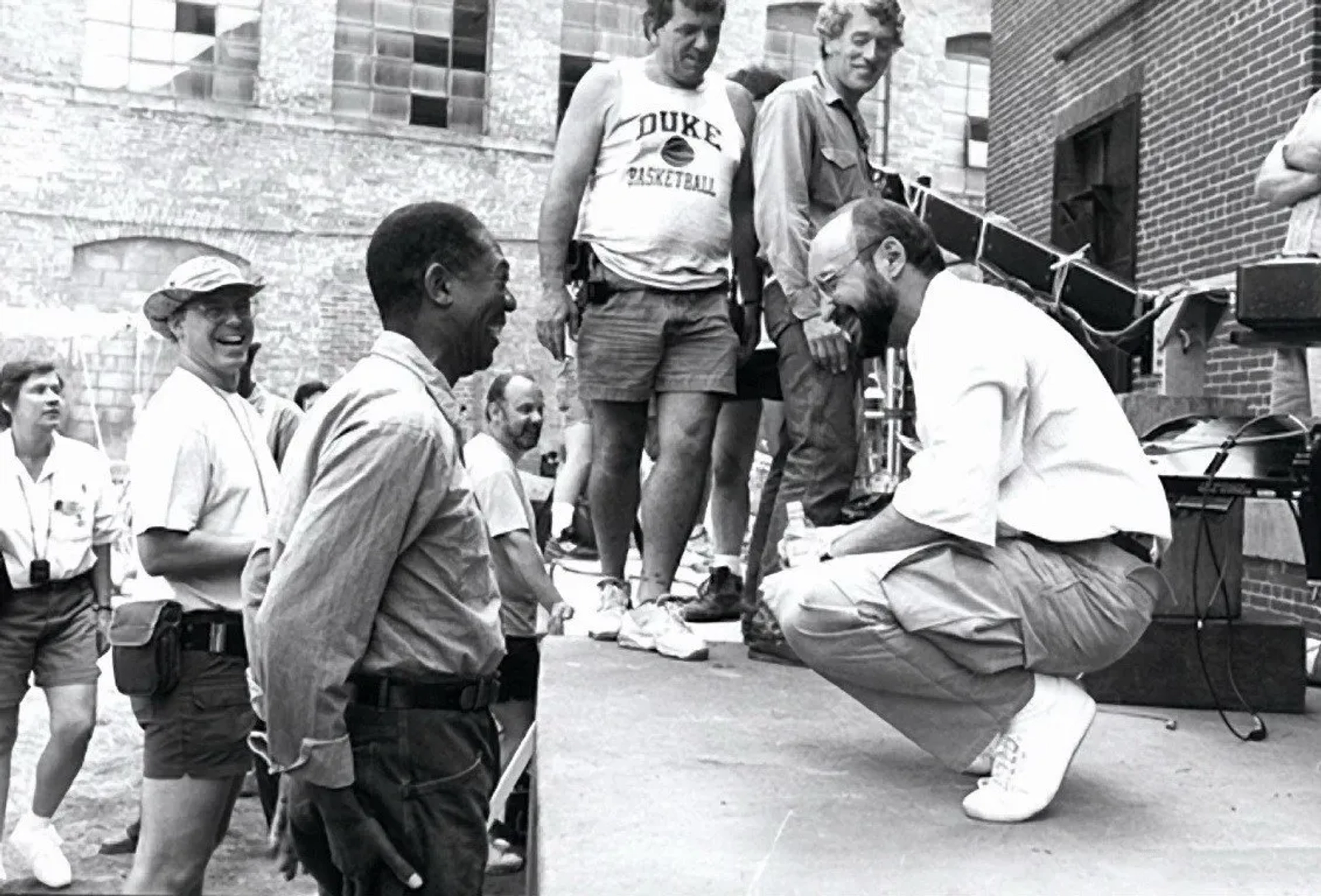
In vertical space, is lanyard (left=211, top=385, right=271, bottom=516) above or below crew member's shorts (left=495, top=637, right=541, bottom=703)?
above

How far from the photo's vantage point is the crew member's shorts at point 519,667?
211 inches

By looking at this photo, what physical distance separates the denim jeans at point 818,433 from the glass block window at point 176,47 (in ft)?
50.0

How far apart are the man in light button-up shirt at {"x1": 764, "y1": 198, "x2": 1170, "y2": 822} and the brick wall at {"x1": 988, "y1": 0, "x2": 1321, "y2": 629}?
5.42 meters

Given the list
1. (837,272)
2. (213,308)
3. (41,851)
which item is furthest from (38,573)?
(837,272)

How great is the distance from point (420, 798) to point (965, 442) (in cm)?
131

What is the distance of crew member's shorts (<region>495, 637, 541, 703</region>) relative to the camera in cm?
537

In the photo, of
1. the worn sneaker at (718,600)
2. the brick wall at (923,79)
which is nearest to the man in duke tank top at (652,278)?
the worn sneaker at (718,600)

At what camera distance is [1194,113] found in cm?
1052

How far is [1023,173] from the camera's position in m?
14.2

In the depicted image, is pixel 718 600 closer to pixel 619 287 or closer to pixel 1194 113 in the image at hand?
pixel 619 287

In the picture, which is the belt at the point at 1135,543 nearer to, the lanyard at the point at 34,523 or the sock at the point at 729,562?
the sock at the point at 729,562

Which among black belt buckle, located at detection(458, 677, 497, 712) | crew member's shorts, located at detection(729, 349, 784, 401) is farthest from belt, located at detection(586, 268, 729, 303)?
black belt buckle, located at detection(458, 677, 497, 712)

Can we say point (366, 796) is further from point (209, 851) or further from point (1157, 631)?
point (1157, 631)

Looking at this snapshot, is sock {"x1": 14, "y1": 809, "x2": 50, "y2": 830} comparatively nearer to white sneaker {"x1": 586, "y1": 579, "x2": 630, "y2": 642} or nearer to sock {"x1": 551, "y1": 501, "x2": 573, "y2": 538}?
white sneaker {"x1": 586, "y1": 579, "x2": 630, "y2": 642}
